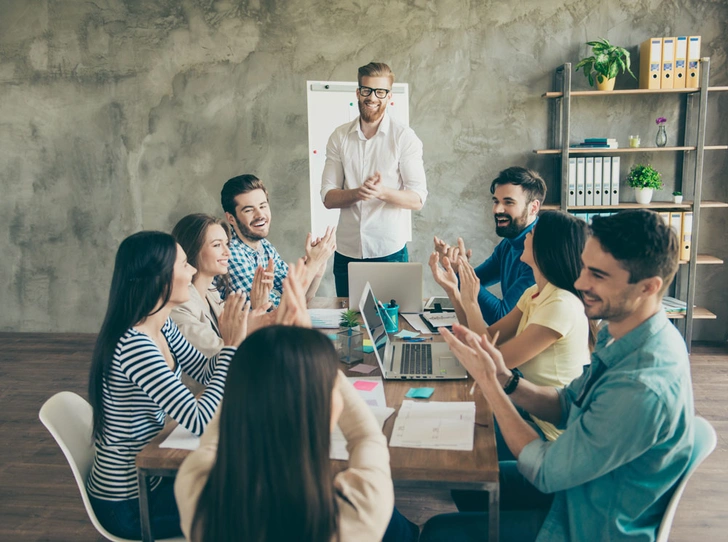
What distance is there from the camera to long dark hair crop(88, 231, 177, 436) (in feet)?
6.10

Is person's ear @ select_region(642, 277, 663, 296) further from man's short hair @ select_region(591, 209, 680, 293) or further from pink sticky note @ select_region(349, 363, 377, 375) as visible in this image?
pink sticky note @ select_region(349, 363, 377, 375)

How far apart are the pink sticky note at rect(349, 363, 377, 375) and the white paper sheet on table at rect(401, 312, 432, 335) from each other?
49 cm

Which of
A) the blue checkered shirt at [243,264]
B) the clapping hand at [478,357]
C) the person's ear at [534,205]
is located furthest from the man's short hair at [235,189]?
the clapping hand at [478,357]

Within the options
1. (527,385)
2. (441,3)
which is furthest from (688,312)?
(527,385)

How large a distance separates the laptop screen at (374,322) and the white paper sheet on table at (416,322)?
0.34 metres

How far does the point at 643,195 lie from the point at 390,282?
8.16 feet

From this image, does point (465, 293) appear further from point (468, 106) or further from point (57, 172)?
point (57, 172)

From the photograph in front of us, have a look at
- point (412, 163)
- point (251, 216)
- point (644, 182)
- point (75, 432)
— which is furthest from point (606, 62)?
point (75, 432)

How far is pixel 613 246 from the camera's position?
154cm

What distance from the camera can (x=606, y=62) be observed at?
4523 mm

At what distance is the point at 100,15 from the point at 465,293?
3962 mm

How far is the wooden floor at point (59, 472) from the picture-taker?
2680 millimetres

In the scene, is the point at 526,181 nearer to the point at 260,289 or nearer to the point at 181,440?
the point at 260,289

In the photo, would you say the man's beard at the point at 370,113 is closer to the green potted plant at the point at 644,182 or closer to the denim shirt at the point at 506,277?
the denim shirt at the point at 506,277
